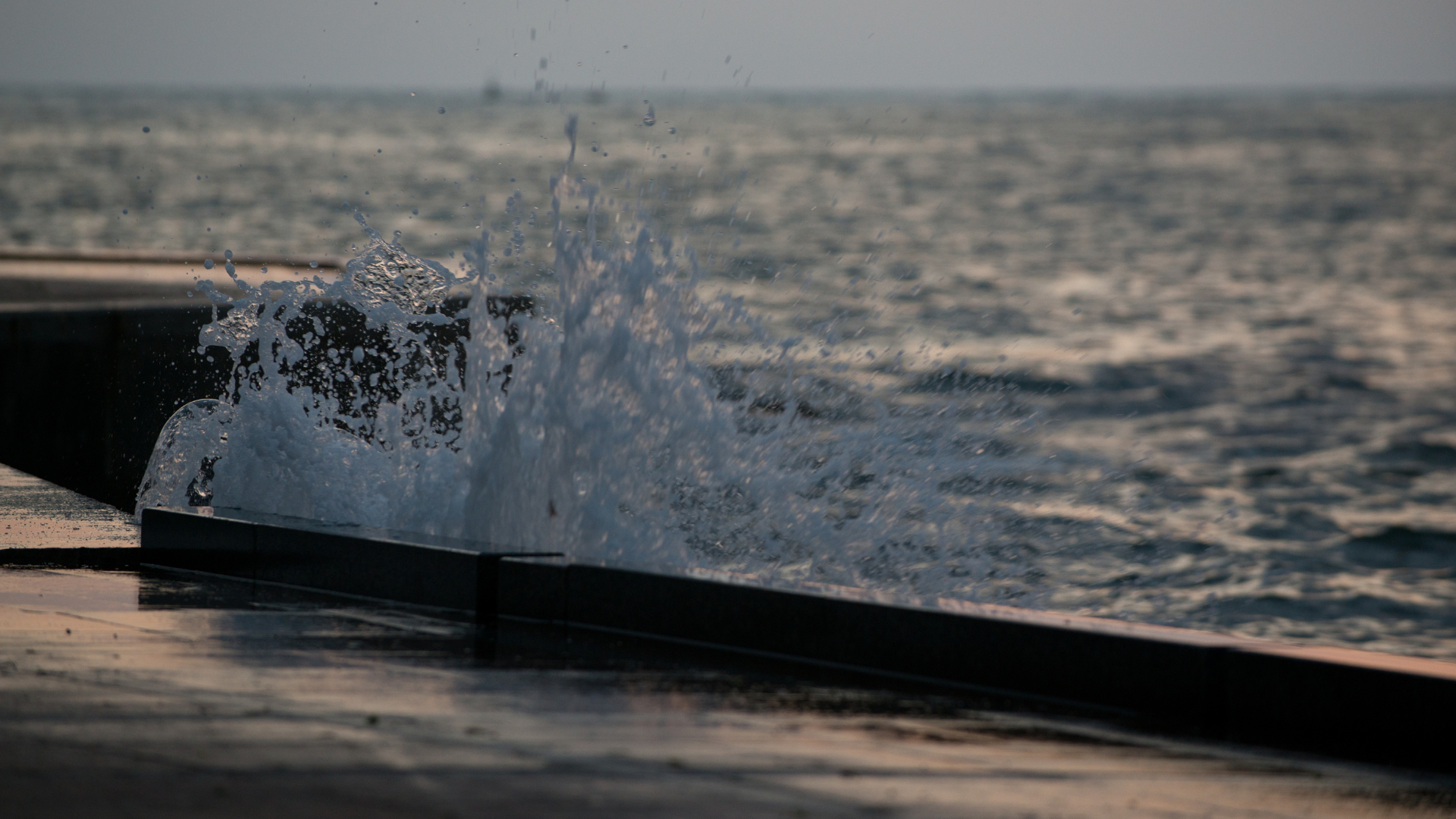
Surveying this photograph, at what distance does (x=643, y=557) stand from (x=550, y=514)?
1.49ft

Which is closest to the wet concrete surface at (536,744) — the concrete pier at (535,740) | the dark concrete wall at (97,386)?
the concrete pier at (535,740)

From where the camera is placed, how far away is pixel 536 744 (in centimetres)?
428

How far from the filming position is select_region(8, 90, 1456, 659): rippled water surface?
49.1ft

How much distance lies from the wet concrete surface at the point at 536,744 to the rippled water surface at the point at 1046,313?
9.25 ft

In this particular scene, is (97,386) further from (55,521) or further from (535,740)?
(535,740)

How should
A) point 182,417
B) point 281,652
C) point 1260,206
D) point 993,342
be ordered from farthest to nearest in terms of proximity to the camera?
point 1260,206
point 993,342
point 182,417
point 281,652

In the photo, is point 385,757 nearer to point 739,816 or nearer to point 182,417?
point 739,816

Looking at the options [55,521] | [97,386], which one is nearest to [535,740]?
[55,521]

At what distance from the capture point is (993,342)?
1267 inches

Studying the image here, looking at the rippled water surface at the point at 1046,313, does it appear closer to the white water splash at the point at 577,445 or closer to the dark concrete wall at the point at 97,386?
the white water splash at the point at 577,445

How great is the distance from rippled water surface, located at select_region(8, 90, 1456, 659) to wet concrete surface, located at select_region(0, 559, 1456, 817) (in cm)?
282

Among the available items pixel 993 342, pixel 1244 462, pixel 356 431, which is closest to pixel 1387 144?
pixel 993 342

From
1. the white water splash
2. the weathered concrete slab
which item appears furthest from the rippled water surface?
the weathered concrete slab

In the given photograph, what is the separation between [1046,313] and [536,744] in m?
33.9
